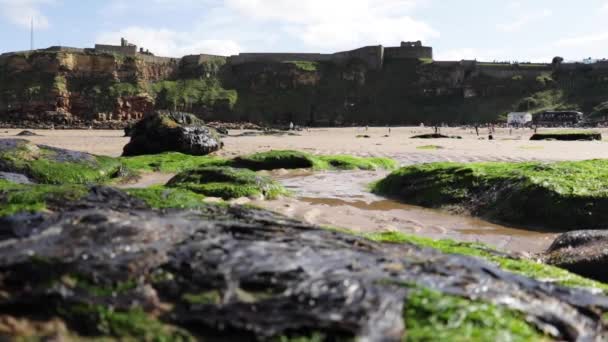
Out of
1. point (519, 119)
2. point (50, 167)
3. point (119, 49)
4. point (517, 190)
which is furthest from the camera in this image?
point (119, 49)

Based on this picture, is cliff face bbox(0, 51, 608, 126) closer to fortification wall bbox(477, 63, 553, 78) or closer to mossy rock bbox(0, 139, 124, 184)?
fortification wall bbox(477, 63, 553, 78)

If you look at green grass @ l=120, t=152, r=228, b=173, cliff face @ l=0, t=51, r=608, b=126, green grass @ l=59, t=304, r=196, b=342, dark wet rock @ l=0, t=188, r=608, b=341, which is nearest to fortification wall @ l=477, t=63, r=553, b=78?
cliff face @ l=0, t=51, r=608, b=126

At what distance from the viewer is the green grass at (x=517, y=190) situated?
7.05 metres

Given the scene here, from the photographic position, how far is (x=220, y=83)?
251 feet

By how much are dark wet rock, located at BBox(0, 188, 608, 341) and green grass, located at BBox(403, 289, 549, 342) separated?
0.06m

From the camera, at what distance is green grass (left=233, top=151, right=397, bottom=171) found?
12324mm

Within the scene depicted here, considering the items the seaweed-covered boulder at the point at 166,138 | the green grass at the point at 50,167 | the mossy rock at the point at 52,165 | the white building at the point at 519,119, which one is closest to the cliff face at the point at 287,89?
the white building at the point at 519,119

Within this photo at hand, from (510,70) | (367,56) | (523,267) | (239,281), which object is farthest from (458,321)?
(510,70)

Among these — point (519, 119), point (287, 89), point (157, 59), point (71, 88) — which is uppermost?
point (157, 59)

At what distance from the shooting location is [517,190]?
780 cm

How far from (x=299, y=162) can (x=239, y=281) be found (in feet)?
33.0

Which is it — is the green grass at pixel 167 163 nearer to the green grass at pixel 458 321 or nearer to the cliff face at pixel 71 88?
the green grass at pixel 458 321

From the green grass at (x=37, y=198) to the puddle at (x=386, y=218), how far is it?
2.97 metres

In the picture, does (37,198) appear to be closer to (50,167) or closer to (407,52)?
(50,167)
